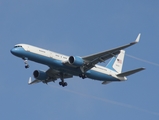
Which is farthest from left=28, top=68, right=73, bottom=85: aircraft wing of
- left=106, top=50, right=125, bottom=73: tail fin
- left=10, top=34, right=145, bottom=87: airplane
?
left=106, top=50, right=125, bottom=73: tail fin

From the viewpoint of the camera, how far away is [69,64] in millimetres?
80125

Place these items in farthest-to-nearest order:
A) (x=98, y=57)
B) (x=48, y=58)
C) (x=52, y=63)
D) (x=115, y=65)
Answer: (x=115, y=65) < (x=98, y=57) < (x=52, y=63) < (x=48, y=58)

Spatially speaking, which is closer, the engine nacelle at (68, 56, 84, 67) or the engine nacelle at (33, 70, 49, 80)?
the engine nacelle at (68, 56, 84, 67)

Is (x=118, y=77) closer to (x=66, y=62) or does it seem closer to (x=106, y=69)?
(x=106, y=69)

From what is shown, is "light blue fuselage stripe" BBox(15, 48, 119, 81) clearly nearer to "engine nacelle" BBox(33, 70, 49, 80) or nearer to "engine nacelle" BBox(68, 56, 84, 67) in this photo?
"engine nacelle" BBox(68, 56, 84, 67)

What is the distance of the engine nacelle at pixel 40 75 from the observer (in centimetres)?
8675

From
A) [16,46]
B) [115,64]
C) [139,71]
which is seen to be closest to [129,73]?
[139,71]

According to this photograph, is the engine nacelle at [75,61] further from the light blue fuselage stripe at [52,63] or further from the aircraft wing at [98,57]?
the aircraft wing at [98,57]

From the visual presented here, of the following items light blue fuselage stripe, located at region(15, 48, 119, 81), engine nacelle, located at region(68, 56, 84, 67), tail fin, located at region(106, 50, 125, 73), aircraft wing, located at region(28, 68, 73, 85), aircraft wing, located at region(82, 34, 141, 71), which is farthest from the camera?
tail fin, located at region(106, 50, 125, 73)

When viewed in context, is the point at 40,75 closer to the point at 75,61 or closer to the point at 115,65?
the point at 75,61

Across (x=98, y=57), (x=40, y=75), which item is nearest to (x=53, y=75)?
(x=40, y=75)

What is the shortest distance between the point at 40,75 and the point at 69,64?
8305 millimetres

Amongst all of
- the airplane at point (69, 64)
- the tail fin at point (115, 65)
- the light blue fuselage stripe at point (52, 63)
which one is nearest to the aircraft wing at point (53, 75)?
the airplane at point (69, 64)

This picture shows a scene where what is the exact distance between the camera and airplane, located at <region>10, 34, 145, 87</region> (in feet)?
258
